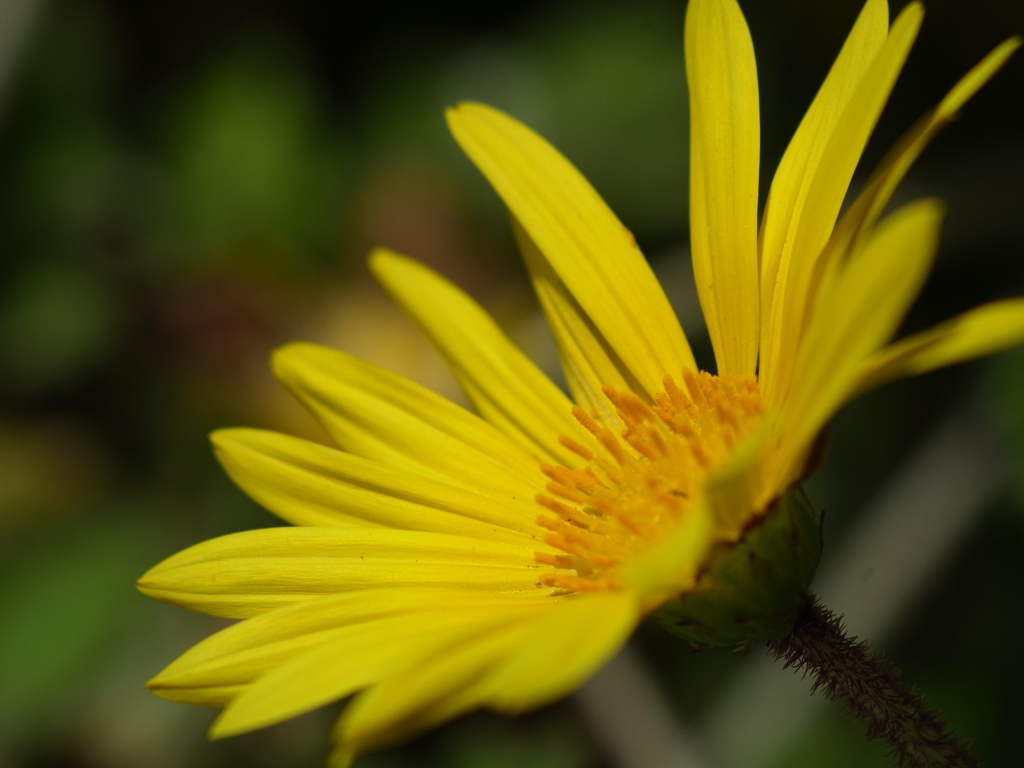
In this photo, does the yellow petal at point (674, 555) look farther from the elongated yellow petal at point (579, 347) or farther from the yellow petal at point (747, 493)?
the elongated yellow petal at point (579, 347)

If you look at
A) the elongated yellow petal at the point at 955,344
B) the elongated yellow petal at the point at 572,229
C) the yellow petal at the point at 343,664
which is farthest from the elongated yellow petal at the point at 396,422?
the elongated yellow petal at the point at 955,344

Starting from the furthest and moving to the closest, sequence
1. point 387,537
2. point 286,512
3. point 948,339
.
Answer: point 286,512
point 387,537
point 948,339

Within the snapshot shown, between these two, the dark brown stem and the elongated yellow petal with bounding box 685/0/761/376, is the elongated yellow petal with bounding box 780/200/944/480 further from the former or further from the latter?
the elongated yellow petal with bounding box 685/0/761/376

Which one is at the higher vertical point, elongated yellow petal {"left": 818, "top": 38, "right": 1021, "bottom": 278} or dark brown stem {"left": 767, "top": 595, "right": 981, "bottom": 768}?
elongated yellow petal {"left": 818, "top": 38, "right": 1021, "bottom": 278}

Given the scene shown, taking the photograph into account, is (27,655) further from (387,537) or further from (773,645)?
(773,645)

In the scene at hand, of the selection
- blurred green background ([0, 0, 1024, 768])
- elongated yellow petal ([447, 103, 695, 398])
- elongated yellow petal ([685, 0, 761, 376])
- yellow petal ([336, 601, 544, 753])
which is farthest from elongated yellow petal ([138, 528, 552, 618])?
blurred green background ([0, 0, 1024, 768])

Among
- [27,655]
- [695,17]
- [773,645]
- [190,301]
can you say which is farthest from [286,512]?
[190,301]
